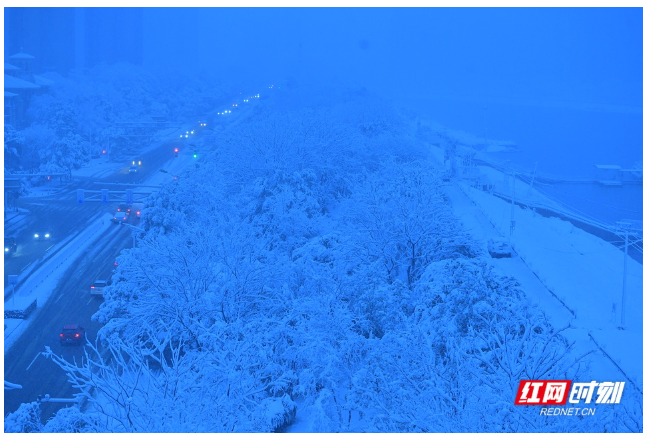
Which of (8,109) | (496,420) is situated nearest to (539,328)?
(496,420)

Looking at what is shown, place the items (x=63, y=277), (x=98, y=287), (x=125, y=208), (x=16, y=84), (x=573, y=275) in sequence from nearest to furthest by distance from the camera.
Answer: (x=573, y=275)
(x=98, y=287)
(x=63, y=277)
(x=125, y=208)
(x=16, y=84)

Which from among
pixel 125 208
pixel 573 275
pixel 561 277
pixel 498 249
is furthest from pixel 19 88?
pixel 573 275

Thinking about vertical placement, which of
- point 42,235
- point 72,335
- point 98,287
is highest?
point 72,335

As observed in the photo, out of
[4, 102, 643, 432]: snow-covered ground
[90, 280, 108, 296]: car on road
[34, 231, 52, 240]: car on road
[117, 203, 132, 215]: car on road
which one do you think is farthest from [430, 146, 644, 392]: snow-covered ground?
[34, 231, 52, 240]: car on road

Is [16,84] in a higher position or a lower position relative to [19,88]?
higher

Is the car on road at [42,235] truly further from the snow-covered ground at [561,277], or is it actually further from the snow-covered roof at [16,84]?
the snow-covered roof at [16,84]

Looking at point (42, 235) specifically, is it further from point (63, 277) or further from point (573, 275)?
point (573, 275)

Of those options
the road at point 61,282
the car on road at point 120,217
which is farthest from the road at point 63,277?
the car on road at point 120,217
